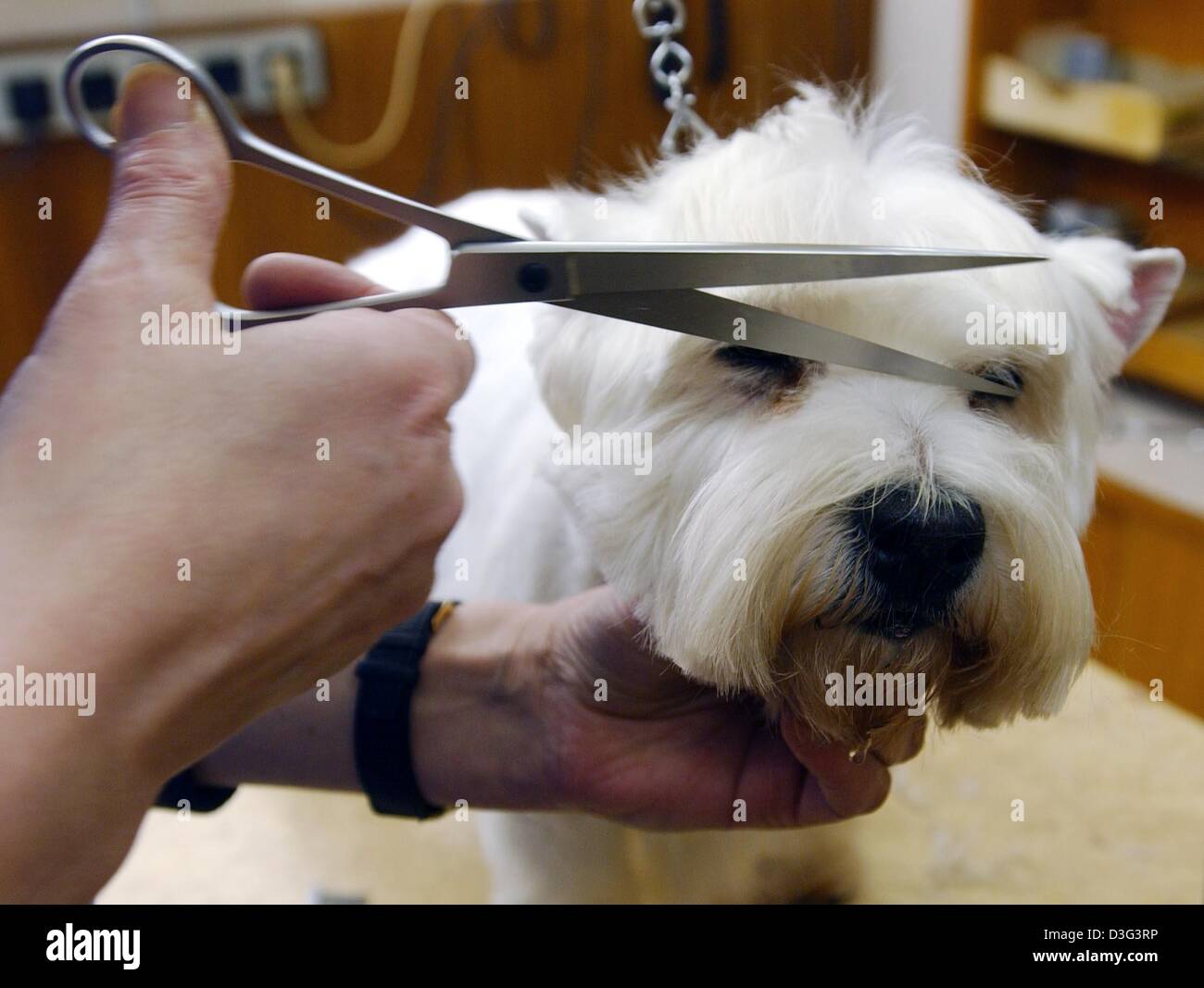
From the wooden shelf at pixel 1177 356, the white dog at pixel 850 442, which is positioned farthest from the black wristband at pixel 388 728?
the wooden shelf at pixel 1177 356

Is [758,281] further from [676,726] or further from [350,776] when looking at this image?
[350,776]

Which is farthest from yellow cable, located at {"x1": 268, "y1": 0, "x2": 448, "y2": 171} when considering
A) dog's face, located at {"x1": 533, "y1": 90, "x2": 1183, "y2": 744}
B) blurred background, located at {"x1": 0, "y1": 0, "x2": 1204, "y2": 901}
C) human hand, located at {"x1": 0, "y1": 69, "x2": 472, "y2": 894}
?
human hand, located at {"x1": 0, "y1": 69, "x2": 472, "y2": 894}

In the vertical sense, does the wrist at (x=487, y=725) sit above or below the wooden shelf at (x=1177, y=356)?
below

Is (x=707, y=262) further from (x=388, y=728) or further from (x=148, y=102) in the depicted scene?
(x=388, y=728)

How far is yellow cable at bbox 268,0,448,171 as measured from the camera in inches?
70.7

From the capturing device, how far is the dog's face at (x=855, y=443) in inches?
21.4

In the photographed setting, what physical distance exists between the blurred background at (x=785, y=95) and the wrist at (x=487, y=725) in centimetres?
34

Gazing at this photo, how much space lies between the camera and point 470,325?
109 cm

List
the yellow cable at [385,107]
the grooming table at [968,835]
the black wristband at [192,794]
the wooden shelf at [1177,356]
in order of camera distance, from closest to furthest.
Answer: the black wristband at [192,794]
the grooming table at [968,835]
the wooden shelf at [1177,356]
the yellow cable at [385,107]

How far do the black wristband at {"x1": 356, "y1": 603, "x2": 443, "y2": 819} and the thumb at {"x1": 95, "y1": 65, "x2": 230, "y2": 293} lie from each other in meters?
0.34

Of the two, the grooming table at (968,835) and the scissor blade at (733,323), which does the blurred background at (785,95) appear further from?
the scissor blade at (733,323)

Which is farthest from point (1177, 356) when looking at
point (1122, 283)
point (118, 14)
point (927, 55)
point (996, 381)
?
point (118, 14)

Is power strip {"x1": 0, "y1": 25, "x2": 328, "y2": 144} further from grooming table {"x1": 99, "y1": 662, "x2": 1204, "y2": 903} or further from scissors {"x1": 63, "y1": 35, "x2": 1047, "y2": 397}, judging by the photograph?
scissors {"x1": 63, "y1": 35, "x2": 1047, "y2": 397}

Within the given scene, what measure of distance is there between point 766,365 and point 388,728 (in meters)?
0.36
